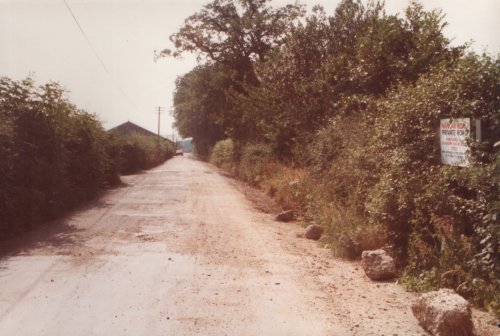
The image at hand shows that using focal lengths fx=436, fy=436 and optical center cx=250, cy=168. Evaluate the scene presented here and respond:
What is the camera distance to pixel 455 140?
641cm

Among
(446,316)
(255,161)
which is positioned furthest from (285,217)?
(255,161)

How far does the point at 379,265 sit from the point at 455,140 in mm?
2203

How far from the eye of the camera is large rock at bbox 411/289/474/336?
459 centimetres

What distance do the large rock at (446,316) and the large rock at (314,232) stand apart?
199 inches

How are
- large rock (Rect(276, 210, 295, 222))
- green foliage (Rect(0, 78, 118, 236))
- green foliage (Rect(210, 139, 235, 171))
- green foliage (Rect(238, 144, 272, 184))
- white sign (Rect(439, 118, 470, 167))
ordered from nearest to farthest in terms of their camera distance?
white sign (Rect(439, 118, 470, 167)) < green foliage (Rect(0, 78, 118, 236)) < large rock (Rect(276, 210, 295, 222)) < green foliage (Rect(238, 144, 272, 184)) < green foliage (Rect(210, 139, 235, 171))

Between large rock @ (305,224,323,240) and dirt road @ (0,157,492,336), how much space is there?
314 mm

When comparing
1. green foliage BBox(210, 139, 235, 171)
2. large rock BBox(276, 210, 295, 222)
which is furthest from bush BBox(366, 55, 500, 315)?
green foliage BBox(210, 139, 235, 171)

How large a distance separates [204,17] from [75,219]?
83.9 feet

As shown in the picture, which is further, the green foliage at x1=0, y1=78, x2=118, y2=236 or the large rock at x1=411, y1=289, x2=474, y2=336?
the green foliage at x1=0, y1=78, x2=118, y2=236

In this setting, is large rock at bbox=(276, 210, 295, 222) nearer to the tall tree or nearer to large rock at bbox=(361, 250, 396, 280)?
large rock at bbox=(361, 250, 396, 280)

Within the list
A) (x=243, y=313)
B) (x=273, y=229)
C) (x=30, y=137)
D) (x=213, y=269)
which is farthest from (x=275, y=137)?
(x=243, y=313)

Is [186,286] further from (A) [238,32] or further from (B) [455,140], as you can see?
(A) [238,32]

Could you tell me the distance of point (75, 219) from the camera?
39.3ft

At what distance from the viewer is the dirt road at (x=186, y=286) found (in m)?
4.96
